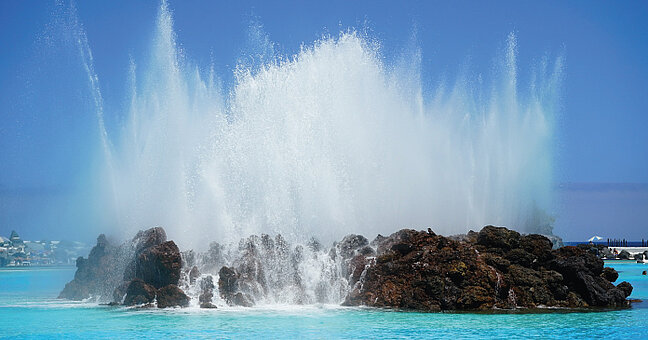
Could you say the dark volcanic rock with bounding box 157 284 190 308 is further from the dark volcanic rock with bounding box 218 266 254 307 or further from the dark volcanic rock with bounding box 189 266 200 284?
the dark volcanic rock with bounding box 218 266 254 307

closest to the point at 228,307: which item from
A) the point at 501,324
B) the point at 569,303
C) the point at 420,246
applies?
the point at 420,246

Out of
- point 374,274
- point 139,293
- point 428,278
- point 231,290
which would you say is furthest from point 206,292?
point 428,278

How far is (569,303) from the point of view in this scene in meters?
27.8

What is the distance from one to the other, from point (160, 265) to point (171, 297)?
1.65 metres

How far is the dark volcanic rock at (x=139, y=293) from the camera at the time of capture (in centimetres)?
2877

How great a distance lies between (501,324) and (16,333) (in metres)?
16.1

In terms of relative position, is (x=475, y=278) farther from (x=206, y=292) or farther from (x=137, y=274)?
(x=137, y=274)

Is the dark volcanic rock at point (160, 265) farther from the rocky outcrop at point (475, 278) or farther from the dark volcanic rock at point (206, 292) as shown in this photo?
the rocky outcrop at point (475, 278)

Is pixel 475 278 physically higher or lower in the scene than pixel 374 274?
lower

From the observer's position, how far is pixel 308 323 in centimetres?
2342

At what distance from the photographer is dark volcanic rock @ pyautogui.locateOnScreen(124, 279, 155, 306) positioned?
2877 cm

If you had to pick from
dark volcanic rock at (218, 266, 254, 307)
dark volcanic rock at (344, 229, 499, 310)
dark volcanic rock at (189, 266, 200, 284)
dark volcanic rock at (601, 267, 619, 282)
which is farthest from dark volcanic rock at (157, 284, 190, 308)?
dark volcanic rock at (601, 267, 619, 282)

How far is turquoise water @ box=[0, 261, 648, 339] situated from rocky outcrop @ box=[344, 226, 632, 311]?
1.34 meters

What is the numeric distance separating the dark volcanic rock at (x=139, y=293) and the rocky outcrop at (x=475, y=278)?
28.0 feet
